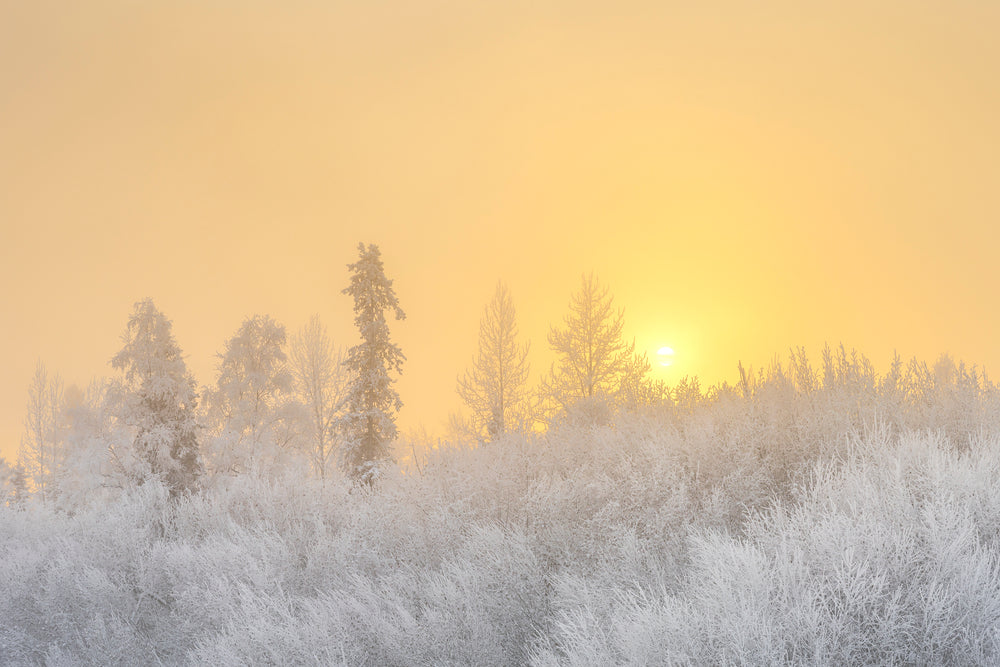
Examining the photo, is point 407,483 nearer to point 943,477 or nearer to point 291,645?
point 291,645

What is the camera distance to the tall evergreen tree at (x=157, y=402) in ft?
81.1

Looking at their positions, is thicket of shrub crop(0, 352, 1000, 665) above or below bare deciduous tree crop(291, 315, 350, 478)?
below

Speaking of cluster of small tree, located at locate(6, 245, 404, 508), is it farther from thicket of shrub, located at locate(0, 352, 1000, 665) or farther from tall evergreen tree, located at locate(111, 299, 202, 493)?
thicket of shrub, located at locate(0, 352, 1000, 665)

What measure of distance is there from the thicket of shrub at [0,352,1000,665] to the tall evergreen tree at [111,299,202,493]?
8798 millimetres

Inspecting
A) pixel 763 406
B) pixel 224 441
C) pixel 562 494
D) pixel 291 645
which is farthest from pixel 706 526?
pixel 224 441

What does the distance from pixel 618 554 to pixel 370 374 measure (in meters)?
17.5

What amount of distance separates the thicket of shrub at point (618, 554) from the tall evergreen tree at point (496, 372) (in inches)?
685

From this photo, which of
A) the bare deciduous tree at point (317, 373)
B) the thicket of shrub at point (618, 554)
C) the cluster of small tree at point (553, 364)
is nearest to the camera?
the thicket of shrub at point (618, 554)

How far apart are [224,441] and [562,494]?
65.5ft

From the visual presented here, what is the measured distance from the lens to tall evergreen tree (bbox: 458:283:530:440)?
33.3 m

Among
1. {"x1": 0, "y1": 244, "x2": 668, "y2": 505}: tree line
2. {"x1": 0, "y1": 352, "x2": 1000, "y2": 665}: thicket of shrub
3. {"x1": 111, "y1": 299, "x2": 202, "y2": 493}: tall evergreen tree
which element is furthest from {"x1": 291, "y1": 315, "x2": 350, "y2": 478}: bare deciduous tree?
{"x1": 0, "y1": 352, "x2": 1000, "y2": 665}: thicket of shrub

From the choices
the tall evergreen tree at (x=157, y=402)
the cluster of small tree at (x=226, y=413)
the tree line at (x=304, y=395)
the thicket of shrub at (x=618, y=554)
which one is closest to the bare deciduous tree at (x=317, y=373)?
the tree line at (x=304, y=395)

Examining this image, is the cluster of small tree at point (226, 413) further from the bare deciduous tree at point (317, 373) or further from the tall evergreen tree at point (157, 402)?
the bare deciduous tree at point (317, 373)

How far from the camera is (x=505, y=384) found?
111 feet
